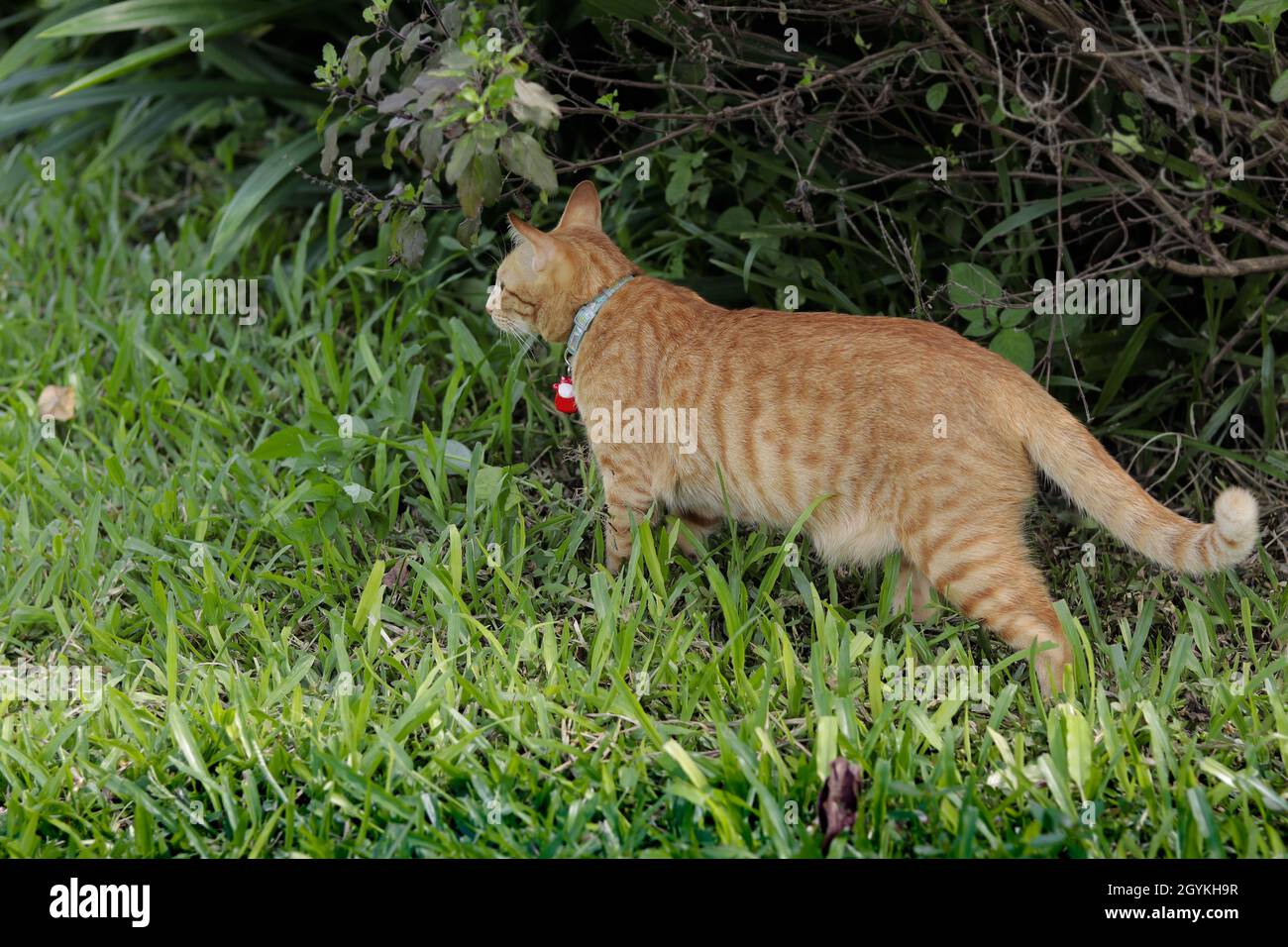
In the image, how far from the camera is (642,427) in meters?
3.44

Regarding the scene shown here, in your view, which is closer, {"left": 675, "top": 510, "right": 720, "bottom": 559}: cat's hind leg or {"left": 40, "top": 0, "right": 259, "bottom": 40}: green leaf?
{"left": 675, "top": 510, "right": 720, "bottom": 559}: cat's hind leg

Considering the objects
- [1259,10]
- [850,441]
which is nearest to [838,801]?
[850,441]

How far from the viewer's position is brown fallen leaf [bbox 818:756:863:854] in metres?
2.47

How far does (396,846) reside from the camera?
2498mm

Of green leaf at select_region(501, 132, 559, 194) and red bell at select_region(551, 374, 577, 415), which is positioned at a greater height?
green leaf at select_region(501, 132, 559, 194)

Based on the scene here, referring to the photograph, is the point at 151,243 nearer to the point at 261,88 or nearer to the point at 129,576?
the point at 261,88

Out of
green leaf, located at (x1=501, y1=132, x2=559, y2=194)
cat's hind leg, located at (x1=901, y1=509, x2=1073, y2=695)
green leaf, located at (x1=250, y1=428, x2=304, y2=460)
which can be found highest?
green leaf, located at (x1=501, y1=132, x2=559, y2=194)

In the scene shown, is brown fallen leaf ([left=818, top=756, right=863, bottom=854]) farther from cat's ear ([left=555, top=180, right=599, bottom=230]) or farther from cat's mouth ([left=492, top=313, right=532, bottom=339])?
cat's ear ([left=555, top=180, right=599, bottom=230])

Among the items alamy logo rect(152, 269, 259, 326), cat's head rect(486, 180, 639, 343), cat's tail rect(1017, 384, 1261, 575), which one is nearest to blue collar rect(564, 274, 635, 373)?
cat's head rect(486, 180, 639, 343)

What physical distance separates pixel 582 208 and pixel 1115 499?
5.34ft

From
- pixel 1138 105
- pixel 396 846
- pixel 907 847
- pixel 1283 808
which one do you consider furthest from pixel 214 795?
pixel 1138 105

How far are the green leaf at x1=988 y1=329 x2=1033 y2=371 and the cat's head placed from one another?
1008mm
